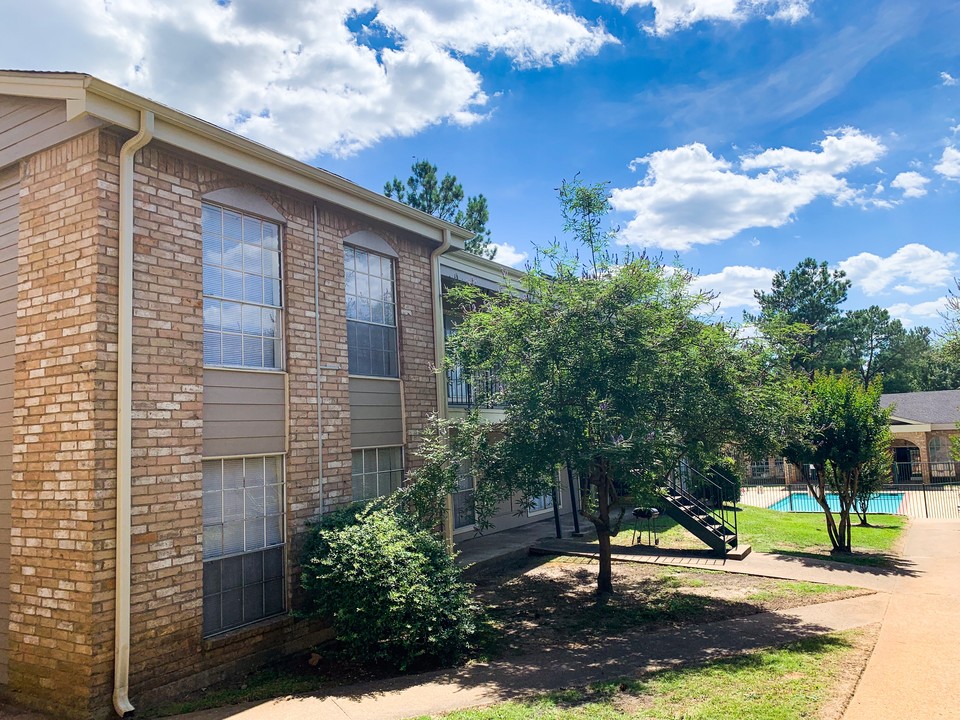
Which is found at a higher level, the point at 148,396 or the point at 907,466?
the point at 148,396

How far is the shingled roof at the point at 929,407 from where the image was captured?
1227 inches

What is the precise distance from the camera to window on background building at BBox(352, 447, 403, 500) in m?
9.65

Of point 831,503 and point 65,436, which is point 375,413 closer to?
point 65,436

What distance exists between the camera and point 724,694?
6.12m

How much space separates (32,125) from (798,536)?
54.2 feet

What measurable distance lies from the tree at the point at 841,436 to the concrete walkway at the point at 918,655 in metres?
1.92

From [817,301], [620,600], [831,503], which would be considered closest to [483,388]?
[620,600]

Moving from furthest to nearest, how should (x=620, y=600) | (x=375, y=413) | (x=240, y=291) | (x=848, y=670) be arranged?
(x=620, y=600), (x=375, y=413), (x=240, y=291), (x=848, y=670)

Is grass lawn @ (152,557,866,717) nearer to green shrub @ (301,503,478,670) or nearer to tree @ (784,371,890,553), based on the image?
green shrub @ (301,503,478,670)

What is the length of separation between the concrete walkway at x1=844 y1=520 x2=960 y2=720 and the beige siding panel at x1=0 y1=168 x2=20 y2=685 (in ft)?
27.9

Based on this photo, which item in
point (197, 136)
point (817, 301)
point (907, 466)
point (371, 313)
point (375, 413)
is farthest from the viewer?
point (817, 301)

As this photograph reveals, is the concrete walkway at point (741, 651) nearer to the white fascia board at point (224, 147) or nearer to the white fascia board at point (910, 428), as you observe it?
the white fascia board at point (224, 147)

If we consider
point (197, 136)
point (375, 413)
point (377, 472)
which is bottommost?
point (377, 472)

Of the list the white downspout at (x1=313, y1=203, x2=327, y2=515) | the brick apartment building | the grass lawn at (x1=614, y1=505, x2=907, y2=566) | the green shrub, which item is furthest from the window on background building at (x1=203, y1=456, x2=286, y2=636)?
the grass lawn at (x1=614, y1=505, x2=907, y2=566)
